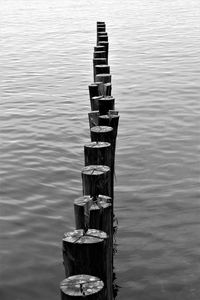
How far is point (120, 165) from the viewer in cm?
1267

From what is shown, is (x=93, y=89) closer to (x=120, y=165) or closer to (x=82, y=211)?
(x=120, y=165)

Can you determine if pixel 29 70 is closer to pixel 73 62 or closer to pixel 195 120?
pixel 73 62

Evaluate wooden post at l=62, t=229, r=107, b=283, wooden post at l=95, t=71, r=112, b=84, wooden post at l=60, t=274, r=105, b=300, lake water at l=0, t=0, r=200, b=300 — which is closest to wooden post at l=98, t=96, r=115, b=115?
wooden post at l=95, t=71, r=112, b=84

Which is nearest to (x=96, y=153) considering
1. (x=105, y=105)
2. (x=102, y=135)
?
(x=102, y=135)

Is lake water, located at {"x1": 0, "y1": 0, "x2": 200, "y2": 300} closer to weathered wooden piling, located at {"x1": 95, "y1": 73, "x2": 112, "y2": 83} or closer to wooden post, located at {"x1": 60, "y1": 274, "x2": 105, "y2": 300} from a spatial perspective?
weathered wooden piling, located at {"x1": 95, "y1": 73, "x2": 112, "y2": 83}

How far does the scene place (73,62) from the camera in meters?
26.0

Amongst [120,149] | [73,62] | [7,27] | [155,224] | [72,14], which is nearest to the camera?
[155,224]

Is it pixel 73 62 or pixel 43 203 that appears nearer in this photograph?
pixel 43 203

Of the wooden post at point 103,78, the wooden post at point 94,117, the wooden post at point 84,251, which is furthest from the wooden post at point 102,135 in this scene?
the wooden post at point 103,78

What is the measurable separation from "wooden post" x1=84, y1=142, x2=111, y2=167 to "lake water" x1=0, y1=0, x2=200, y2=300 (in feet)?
7.12

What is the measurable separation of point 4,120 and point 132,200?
23.1 ft

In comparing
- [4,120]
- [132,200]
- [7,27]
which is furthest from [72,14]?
[132,200]

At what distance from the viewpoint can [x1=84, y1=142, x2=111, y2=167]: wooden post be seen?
21.6 ft

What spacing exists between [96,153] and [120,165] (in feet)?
20.1
